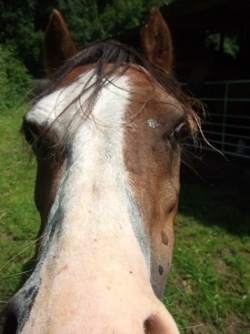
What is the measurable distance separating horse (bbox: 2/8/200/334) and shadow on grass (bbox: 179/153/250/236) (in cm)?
252

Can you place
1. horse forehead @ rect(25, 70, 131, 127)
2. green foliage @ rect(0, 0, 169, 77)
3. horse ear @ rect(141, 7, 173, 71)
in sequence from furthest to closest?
green foliage @ rect(0, 0, 169, 77) → horse ear @ rect(141, 7, 173, 71) → horse forehead @ rect(25, 70, 131, 127)

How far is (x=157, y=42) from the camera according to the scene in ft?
Result: 8.48

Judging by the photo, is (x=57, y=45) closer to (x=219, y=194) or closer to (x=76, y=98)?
(x=76, y=98)

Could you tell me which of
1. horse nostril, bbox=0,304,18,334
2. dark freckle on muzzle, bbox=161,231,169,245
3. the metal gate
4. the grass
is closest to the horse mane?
dark freckle on muzzle, bbox=161,231,169,245

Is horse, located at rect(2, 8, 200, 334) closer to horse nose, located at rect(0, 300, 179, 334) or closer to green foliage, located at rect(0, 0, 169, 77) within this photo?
horse nose, located at rect(0, 300, 179, 334)

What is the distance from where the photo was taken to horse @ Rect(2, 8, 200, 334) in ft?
3.92

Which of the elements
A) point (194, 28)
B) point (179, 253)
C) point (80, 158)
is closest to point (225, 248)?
point (179, 253)

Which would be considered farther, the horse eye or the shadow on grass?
the shadow on grass

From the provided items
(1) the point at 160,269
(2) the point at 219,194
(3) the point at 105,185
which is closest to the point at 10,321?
(3) the point at 105,185

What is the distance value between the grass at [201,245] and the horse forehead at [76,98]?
826 millimetres

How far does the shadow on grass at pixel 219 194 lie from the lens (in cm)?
540

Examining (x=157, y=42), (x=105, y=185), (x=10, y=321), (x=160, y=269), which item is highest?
(x=157, y=42)

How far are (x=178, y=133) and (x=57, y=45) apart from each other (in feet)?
3.69

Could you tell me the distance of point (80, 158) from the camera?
1.61m
